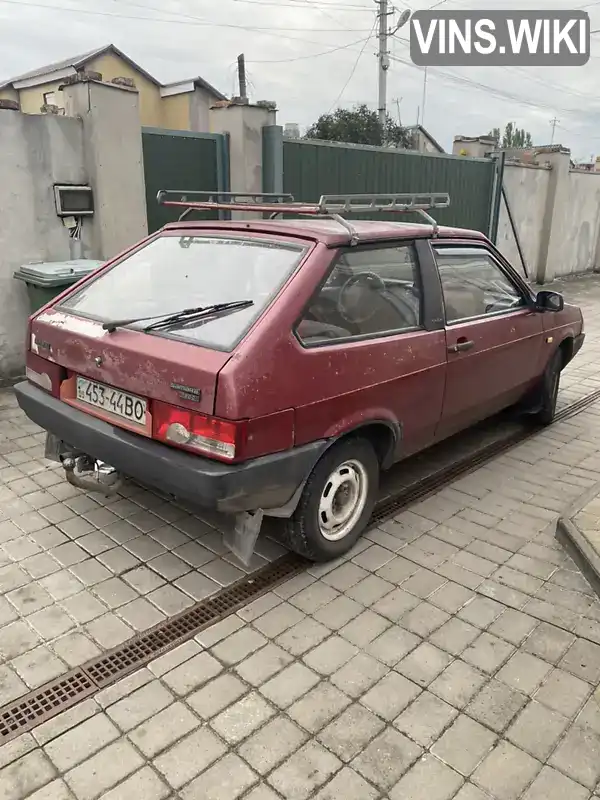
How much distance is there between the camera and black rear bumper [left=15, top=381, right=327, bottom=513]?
2.71 m

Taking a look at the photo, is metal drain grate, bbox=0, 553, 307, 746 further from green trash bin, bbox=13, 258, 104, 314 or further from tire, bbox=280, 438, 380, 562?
green trash bin, bbox=13, 258, 104, 314

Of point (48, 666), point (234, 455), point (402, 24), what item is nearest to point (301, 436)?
point (234, 455)

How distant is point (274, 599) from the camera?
3.10 m

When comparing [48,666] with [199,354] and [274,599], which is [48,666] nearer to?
[274,599]

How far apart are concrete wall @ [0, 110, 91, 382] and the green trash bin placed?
0.63ft

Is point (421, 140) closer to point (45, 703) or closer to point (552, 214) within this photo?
point (552, 214)

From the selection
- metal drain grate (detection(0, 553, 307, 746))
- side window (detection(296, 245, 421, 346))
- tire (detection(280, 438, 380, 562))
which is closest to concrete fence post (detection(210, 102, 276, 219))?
side window (detection(296, 245, 421, 346))

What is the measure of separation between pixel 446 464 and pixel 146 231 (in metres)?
4.09

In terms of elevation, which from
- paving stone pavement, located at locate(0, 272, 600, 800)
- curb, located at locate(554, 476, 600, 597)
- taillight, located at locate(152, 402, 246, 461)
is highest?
taillight, located at locate(152, 402, 246, 461)

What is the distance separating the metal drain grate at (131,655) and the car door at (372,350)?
2.70 feet

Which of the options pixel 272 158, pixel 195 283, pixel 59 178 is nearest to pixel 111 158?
pixel 59 178

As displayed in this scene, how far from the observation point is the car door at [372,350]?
301cm

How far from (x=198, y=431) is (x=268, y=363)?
16.6 inches

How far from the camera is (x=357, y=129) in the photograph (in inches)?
963
